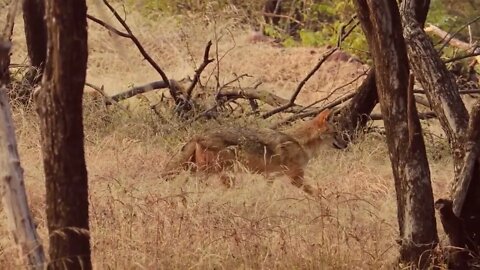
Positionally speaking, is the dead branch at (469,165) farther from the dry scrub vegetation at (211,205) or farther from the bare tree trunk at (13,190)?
the bare tree trunk at (13,190)

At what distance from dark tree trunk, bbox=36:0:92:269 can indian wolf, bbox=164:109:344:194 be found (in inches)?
111

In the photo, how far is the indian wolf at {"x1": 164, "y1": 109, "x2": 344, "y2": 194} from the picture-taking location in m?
6.67

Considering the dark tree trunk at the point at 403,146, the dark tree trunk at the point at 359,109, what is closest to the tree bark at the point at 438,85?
the dark tree trunk at the point at 403,146

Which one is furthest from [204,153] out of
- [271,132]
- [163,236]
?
[163,236]

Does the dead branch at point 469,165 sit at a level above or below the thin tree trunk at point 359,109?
above

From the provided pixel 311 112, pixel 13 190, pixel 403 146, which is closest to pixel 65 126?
pixel 13 190

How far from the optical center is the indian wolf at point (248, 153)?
6668 millimetres

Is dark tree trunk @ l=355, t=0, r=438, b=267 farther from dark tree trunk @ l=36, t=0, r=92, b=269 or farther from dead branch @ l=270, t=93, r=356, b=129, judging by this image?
dead branch @ l=270, t=93, r=356, b=129

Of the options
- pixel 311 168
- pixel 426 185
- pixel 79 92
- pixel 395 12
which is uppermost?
pixel 395 12

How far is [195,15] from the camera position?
16.6 metres

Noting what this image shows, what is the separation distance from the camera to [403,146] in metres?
4.54

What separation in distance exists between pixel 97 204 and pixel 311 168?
2312 mm

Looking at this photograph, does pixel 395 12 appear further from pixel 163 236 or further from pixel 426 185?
pixel 163 236

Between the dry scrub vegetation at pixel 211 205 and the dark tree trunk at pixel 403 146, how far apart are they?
22 cm
